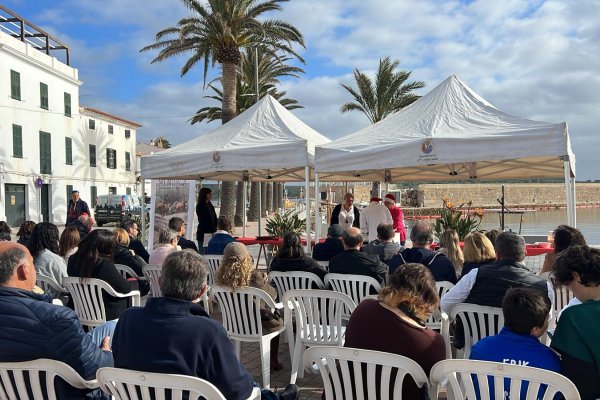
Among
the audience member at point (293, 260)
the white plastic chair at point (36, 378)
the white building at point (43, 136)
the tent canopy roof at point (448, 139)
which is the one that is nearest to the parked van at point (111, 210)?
the white building at point (43, 136)

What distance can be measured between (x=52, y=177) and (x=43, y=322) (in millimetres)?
31672

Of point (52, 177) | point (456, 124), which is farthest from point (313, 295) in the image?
point (52, 177)

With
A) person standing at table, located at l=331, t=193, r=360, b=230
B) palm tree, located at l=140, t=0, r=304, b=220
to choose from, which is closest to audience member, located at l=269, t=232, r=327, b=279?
person standing at table, located at l=331, t=193, r=360, b=230

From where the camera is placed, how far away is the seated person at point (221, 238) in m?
6.68

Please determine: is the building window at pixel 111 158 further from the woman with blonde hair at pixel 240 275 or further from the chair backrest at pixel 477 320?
the chair backrest at pixel 477 320

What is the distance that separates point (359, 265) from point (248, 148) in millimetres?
3364

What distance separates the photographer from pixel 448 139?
6.25 meters

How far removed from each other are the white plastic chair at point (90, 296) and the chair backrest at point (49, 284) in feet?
0.83

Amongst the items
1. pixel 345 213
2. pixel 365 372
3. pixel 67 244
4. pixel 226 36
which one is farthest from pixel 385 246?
→ pixel 226 36

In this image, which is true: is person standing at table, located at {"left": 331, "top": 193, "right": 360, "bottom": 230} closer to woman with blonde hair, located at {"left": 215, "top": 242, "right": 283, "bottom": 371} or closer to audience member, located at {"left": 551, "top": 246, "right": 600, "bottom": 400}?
woman with blonde hair, located at {"left": 215, "top": 242, "right": 283, "bottom": 371}

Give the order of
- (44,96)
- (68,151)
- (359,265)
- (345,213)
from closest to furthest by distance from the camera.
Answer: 1. (359,265)
2. (345,213)
3. (44,96)
4. (68,151)

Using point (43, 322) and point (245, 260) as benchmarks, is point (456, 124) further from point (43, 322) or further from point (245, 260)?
point (43, 322)

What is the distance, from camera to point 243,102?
27281 millimetres

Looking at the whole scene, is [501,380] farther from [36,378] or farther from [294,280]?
[294,280]
